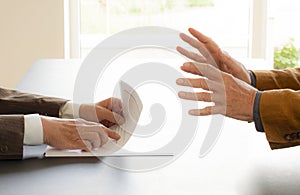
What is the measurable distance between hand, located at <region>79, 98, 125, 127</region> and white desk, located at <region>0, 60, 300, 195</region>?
0.20m

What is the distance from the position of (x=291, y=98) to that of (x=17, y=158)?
63 centimetres

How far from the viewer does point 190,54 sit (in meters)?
1.55

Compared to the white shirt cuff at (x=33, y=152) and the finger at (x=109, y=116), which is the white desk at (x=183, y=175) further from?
the finger at (x=109, y=116)

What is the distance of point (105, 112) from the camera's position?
1464 mm

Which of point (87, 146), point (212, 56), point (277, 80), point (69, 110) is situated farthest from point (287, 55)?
point (87, 146)

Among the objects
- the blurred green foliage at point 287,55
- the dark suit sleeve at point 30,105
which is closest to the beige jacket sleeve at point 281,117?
the dark suit sleeve at point 30,105

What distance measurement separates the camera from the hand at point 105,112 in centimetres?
144

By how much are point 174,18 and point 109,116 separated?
2.68 m

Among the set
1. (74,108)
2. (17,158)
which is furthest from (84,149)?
(74,108)

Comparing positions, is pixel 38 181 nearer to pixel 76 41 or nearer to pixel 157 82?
pixel 157 82

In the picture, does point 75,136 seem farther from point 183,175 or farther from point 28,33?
point 28,33

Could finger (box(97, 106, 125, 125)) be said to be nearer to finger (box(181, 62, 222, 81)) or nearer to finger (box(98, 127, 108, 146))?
finger (box(98, 127, 108, 146))

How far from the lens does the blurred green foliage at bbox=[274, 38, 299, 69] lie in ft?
13.9

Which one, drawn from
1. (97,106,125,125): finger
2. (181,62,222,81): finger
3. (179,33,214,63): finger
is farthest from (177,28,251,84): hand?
(97,106,125,125): finger
